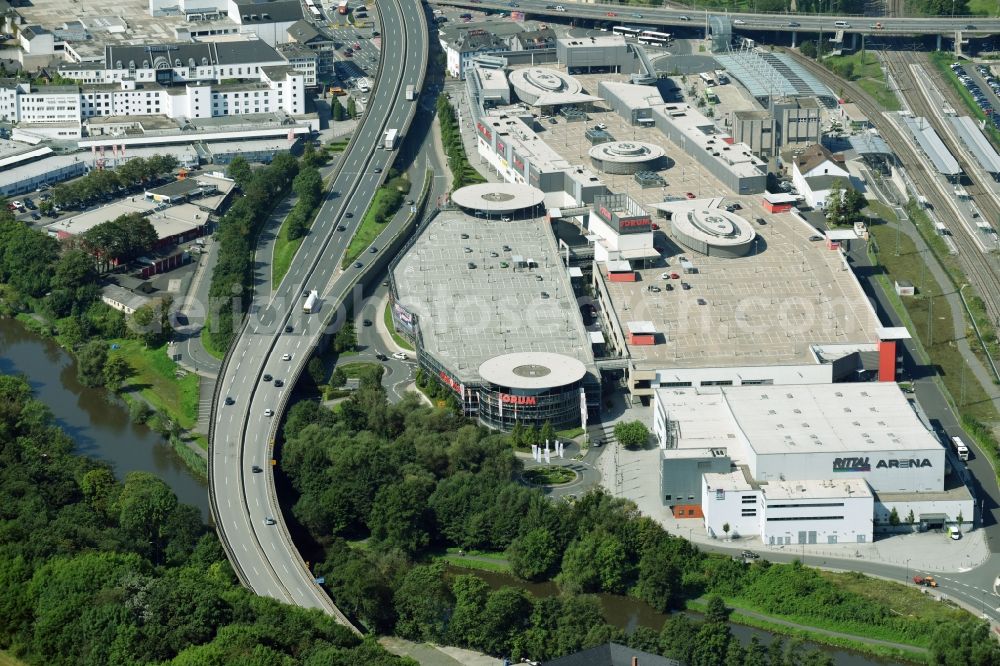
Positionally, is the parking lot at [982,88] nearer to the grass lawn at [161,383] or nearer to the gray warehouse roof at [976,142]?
the gray warehouse roof at [976,142]


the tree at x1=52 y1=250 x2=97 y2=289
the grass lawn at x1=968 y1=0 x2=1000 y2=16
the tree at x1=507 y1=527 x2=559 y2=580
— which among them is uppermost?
the grass lawn at x1=968 y1=0 x2=1000 y2=16

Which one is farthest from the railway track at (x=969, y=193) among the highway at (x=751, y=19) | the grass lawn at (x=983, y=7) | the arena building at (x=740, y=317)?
the grass lawn at (x=983, y=7)

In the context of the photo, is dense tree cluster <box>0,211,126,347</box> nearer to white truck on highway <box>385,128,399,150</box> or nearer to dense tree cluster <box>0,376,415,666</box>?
dense tree cluster <box>0,376,415,666</box>

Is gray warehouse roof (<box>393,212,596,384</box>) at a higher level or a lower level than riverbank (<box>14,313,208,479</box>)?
higher

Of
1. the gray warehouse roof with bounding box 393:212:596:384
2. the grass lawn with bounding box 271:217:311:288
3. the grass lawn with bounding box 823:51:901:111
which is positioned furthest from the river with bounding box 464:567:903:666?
the grass lawn with bounding box 823:51:901:111

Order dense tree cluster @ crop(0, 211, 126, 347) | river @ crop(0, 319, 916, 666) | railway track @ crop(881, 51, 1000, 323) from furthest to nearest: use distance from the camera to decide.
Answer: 1. railway track @ crop(881, 51, 1000, 323)
2. dense tree cluster @ crop(0, 211, 126, 347)
3. river @ crop(0, 319, 916, 666)

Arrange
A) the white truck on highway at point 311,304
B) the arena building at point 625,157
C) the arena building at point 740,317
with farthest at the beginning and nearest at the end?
the arena building at point 625,157 → the white truck on highway at point 311,304 → the arena building at point 740,317
